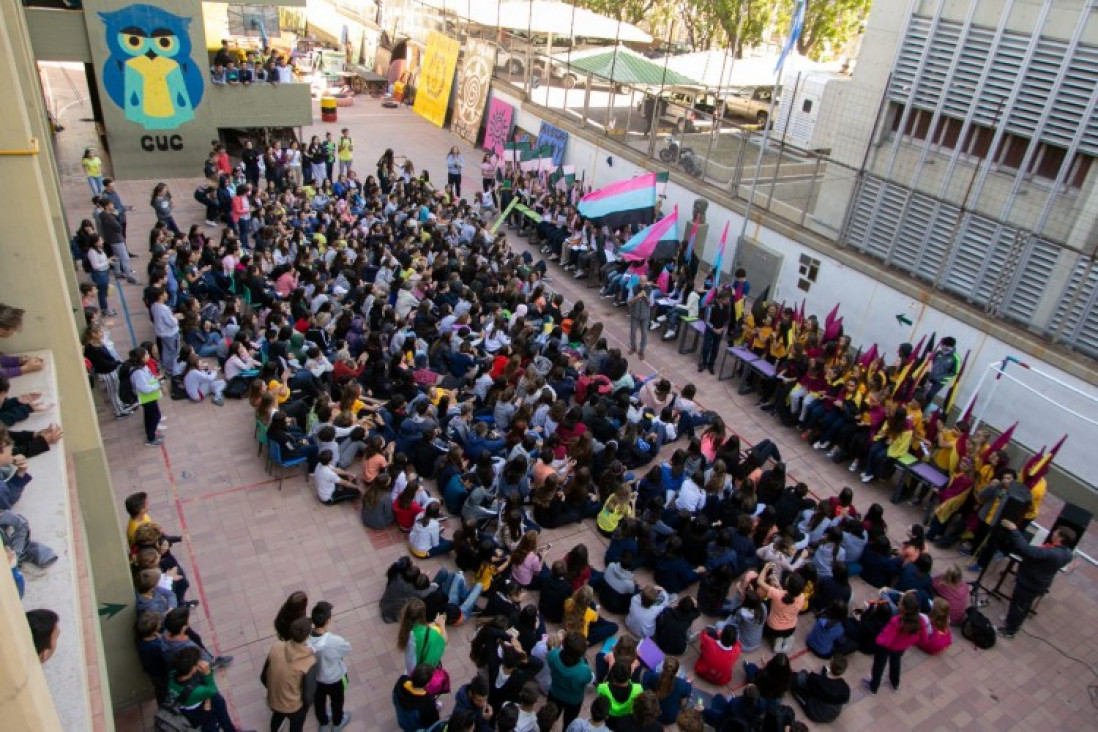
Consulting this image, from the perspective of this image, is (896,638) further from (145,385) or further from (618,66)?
(618,66)

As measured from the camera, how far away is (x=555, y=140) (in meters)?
23.3

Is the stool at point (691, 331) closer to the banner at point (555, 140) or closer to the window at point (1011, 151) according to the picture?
the window at point (1011, 151)

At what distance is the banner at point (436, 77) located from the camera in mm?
29609

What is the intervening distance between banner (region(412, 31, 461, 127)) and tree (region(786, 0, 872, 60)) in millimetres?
16226

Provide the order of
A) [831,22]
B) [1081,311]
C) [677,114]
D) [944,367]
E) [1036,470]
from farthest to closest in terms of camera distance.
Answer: [831,22] → [677,114] → [944,367] → [1081,311] → [1036,470]

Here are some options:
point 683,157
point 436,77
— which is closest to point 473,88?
point 436,77

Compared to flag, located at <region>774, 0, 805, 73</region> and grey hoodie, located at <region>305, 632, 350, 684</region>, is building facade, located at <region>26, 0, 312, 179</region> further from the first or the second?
grey hoodie, located at <region>305, 632, 350, 684</region>

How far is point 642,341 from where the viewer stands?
14695 millimetres

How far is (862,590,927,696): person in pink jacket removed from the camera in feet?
25.3

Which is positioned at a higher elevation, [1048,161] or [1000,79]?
[1000,79]

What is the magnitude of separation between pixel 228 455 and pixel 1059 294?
42.3 ft

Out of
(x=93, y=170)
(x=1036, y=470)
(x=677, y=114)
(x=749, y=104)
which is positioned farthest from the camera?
(x=749, y=104)

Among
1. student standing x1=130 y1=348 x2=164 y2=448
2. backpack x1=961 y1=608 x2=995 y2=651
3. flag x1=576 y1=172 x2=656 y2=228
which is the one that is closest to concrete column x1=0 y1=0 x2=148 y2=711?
student standing x1=130 y1=348 x2=164 y2=448

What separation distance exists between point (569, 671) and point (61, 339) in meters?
5.17
